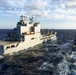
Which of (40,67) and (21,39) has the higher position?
(21,39)

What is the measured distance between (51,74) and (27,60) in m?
13.0

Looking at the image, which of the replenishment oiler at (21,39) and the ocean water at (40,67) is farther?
the replenishment oiler at (21,39)

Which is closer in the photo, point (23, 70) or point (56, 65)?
point (23, 70)

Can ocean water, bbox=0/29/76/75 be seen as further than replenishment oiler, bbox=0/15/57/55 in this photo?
No

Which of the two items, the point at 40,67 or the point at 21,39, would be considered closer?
the point at 40,67

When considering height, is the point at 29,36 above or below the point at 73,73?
above

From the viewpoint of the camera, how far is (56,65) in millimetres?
39906

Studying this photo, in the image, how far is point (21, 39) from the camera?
60.8 meters

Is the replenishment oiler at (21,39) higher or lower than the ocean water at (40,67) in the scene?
higher

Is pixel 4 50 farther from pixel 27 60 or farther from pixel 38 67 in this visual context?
pixel 38 67

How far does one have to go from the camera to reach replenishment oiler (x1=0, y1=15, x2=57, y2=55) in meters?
52.8

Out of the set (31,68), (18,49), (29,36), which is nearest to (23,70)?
(31,68)

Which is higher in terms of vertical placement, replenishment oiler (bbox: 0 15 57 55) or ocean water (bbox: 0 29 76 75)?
replenishment oiler (bbox: 0 15 57 55)

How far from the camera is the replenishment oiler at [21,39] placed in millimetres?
52750
